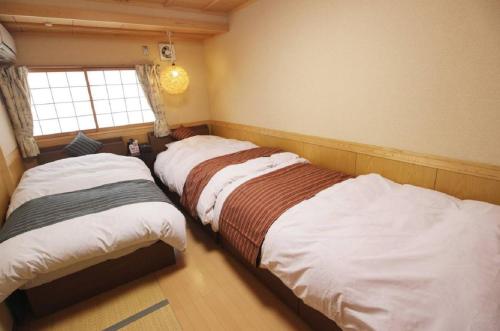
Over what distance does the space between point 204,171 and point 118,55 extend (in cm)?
240

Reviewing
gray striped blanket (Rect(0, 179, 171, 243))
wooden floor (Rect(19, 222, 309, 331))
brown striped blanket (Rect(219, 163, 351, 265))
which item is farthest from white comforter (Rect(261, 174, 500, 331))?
gray striped blanket (Rect(0, 179, 171, 243))

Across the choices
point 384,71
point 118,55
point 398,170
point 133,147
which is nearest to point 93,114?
point 133,147

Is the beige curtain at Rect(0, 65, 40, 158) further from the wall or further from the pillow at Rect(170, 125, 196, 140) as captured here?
the pillow at Rect(170, 125, 196, 140)

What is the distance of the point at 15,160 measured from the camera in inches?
110

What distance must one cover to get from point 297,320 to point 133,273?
1.30 metres

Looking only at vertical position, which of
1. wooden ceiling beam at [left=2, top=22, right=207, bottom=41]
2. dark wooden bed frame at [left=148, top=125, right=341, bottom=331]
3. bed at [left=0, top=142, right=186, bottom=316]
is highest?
wooden ceiling beam at [left=2, top=22, right=207, bottom=41]

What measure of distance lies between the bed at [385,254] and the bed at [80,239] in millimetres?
559

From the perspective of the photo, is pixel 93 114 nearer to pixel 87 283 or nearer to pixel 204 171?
pixel 204 171

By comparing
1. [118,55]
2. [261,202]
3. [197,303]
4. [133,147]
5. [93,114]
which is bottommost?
[197,303]

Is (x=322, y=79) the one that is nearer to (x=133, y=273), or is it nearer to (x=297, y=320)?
(x=297, y=320)

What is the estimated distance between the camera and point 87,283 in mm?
1775

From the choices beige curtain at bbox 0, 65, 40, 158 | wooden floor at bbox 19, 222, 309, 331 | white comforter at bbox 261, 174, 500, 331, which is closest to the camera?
white comforter at bbox 261, 174, 500, 331

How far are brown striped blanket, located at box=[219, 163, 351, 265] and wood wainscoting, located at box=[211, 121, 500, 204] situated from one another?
25 centimetres

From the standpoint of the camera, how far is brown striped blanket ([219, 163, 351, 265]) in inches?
63.9
